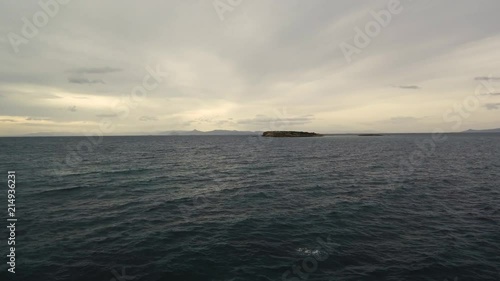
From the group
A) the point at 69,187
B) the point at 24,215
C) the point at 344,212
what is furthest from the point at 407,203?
the point at 69,187

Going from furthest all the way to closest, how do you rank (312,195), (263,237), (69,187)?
(69,187) < (312,195) < (263,237)

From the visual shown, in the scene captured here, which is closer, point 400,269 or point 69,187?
point 400,269

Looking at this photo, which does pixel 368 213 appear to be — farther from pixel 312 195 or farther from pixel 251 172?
pixel 251 172

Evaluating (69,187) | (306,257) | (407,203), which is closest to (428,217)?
(407,203)

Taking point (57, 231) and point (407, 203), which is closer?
point (57, 231)

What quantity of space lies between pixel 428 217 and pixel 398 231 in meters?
5.62

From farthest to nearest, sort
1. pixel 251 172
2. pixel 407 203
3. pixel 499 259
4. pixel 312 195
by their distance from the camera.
A: pixel 251 172 → pixel 312 195 → pixel 407 203 → pixel 499 259

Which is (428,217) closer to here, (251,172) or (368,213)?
(368,213)

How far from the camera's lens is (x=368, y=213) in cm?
2636

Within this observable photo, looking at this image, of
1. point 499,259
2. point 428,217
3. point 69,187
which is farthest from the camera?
point 69,187

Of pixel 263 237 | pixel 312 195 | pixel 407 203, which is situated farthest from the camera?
pixel 312 195

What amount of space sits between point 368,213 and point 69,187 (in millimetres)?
38591

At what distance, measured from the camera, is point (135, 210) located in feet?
91.2

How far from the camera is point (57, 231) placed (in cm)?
2191
